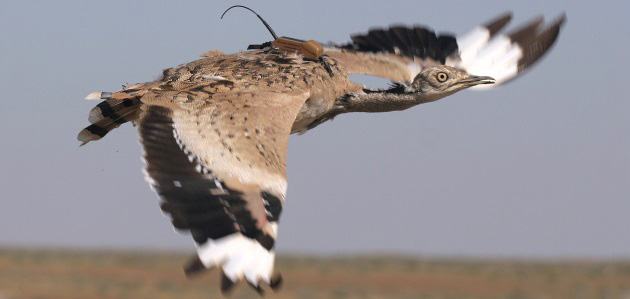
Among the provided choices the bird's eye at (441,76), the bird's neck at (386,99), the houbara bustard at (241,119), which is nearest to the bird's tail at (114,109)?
the houbara bustard at (241,119)

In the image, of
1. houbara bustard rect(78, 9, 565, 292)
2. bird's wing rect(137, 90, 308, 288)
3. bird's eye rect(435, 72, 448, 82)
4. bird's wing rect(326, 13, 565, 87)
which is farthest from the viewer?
bird's wing rect(326, 13, 565, 87)

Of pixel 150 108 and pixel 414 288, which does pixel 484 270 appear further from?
pixel 150 108

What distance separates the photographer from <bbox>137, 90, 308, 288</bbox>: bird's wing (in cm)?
826

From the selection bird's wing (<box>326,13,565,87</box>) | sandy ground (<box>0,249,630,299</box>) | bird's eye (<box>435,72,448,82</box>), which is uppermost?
bird's wing (<box>326,13,565,87</box>)

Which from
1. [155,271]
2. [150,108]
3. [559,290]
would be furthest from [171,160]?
[155,271]

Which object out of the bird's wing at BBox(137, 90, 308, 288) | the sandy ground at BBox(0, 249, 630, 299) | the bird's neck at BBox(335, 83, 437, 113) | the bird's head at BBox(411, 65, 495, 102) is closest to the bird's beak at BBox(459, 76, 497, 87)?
the bird's head at BBox(411, 65, 495, 102)

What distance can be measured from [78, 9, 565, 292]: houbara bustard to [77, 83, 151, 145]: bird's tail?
0.01 meters

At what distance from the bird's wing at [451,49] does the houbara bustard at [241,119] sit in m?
0.04

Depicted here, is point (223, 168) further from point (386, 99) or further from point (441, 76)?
point (441, 76)

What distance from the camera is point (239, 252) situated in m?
8.27

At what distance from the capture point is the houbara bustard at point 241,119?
8.36 metres

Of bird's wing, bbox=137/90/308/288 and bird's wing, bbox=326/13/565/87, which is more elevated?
bird's wing, bbox=326/13/565/87

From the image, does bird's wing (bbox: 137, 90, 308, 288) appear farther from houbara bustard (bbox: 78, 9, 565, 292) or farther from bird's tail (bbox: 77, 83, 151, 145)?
bird's tail (bbox: 77, 83, 151, 145)

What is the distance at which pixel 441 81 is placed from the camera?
39.1 feet
